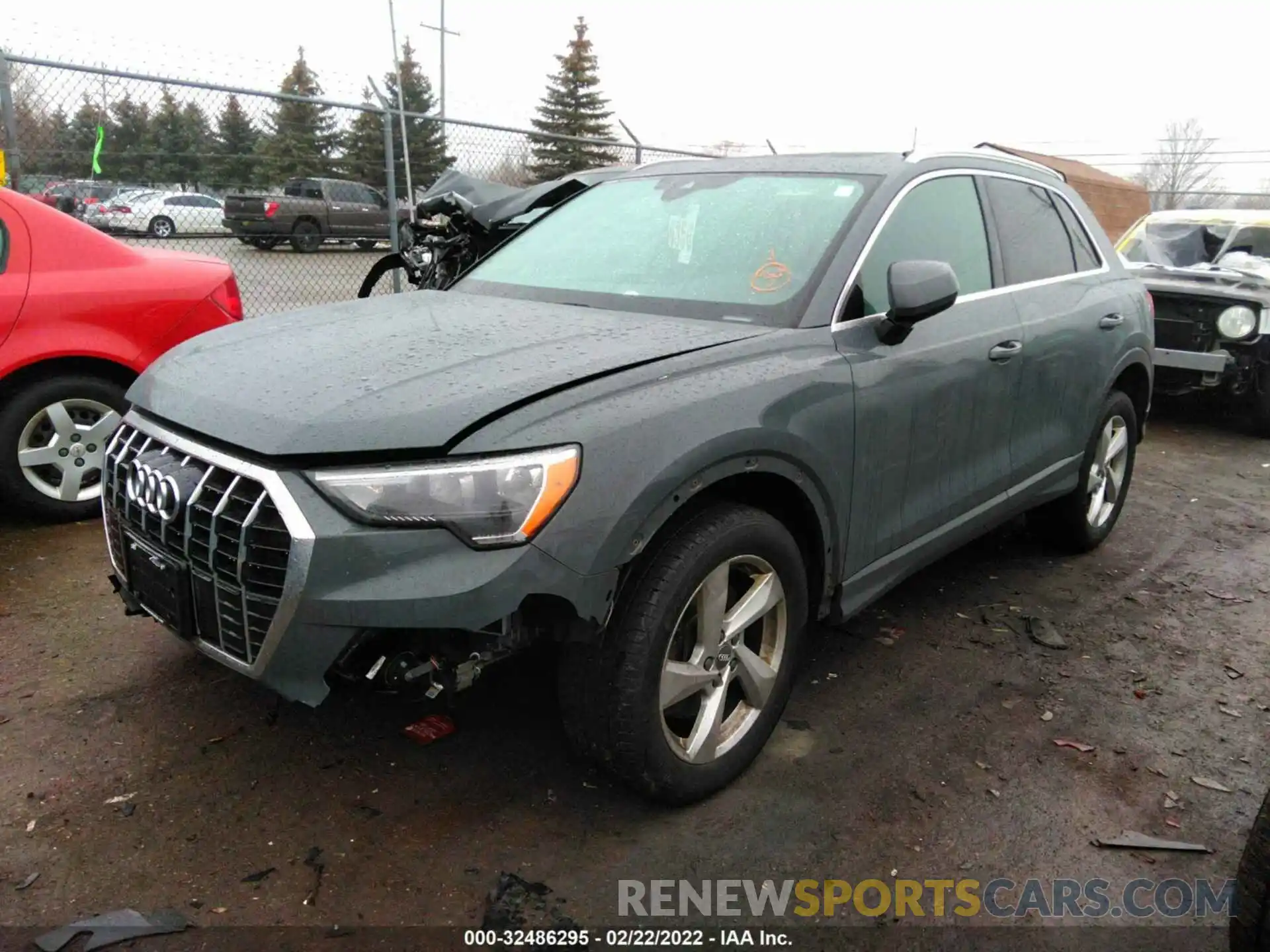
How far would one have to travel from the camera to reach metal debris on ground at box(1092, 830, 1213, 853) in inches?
101

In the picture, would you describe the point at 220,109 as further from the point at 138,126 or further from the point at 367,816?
the point at 367,816

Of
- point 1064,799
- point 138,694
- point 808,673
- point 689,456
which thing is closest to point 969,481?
point 808,673

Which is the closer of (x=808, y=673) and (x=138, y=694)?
(x=138, y=694)

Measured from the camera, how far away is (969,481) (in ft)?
11.5

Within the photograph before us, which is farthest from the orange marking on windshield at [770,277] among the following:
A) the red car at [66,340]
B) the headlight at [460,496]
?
the red car at [66,340]

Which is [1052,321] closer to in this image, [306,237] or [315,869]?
[315,869]

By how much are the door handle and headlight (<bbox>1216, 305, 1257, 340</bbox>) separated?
4.79 meters

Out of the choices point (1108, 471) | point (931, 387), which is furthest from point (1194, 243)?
point (931, 387)

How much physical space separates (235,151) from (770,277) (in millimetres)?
6406

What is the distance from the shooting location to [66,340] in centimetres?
444

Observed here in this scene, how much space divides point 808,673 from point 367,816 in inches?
65.1

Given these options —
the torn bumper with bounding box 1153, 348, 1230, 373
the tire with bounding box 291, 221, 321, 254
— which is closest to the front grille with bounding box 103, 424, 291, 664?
the tire with bounding box 291, 221, 321, 254

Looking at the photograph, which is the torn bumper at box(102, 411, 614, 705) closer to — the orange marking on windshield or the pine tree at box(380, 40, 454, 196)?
the orange marking on windshield

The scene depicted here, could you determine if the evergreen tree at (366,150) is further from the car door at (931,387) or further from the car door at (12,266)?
the car door at (931,387)
